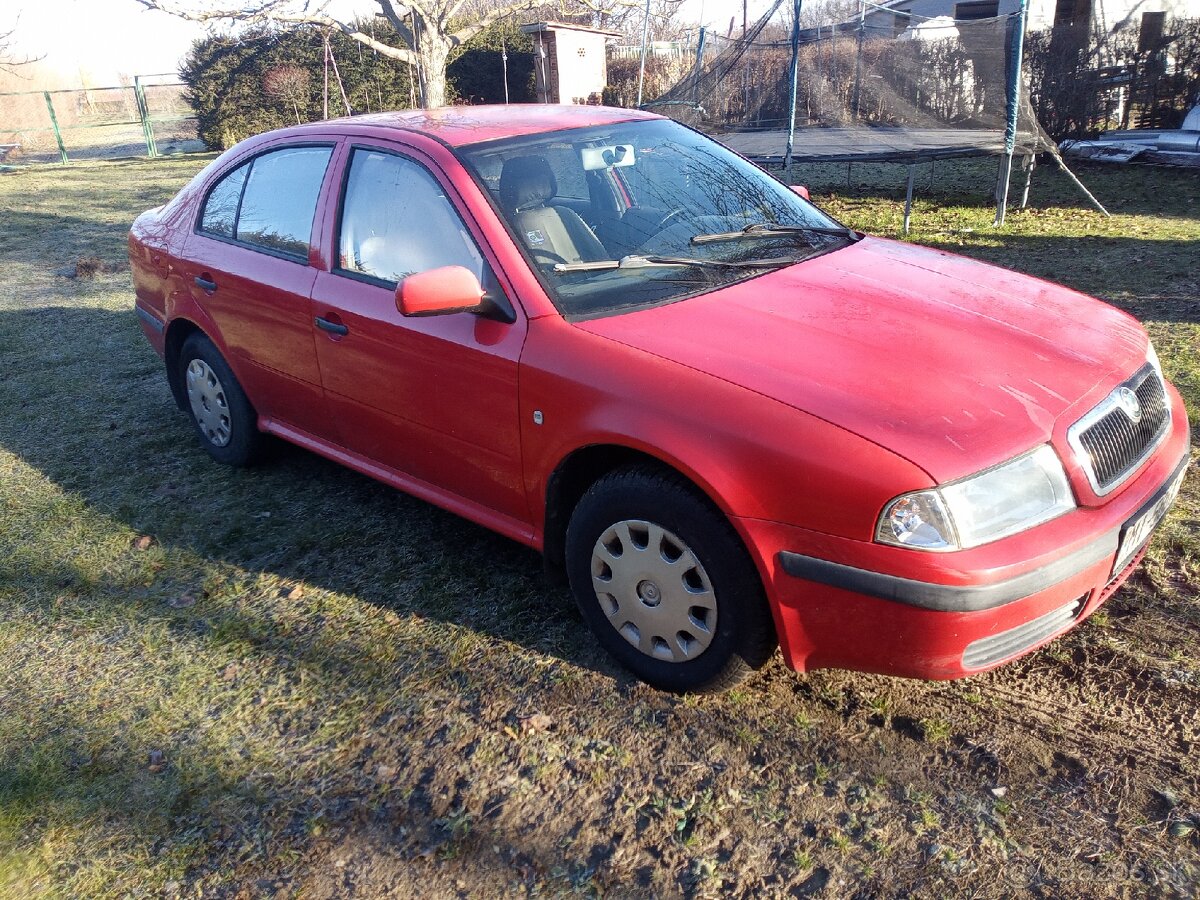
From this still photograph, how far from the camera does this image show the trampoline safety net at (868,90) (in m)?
9.67

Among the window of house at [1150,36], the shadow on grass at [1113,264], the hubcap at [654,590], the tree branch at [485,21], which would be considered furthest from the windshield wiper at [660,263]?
the tree branch at [485,21]

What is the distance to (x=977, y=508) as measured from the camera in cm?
227

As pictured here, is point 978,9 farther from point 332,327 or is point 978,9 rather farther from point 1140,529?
point 1140,529

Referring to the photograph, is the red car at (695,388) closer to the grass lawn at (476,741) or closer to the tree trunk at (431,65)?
the grass lawn at (476,741)

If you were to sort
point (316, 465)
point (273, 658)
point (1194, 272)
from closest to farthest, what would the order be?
point (273, 658)
point (316, 465)
point (1194, 272)

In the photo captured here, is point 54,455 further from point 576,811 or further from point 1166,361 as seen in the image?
point 1166,361

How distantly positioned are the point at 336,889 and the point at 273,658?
3.66ft

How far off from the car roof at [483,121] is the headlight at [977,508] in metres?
2.12

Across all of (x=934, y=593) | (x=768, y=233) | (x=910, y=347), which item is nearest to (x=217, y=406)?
(x=768, y=233)

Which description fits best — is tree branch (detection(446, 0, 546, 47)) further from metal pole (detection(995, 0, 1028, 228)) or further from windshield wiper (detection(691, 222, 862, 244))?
windshield wiper (detection(691, 222, 862, 244))

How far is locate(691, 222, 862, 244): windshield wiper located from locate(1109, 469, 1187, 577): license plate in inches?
60.5

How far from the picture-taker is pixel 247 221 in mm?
4207

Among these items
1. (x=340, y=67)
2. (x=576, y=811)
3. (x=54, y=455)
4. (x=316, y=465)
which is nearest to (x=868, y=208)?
(x=316, y=465)

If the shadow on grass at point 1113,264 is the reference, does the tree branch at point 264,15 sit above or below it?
above
